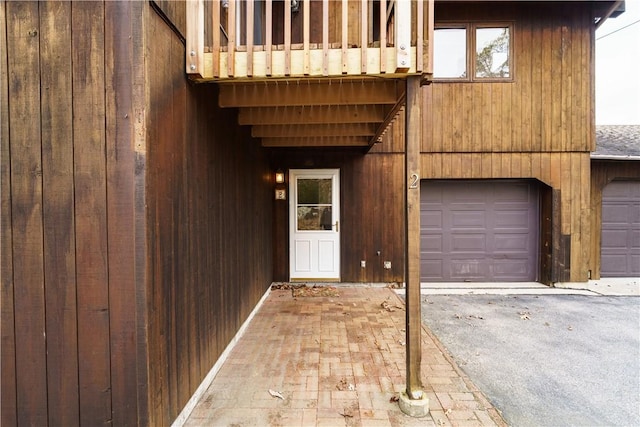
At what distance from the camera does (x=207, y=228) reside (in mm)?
2287

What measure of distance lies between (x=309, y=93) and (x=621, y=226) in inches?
253

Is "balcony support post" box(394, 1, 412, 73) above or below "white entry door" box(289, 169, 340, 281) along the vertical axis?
above

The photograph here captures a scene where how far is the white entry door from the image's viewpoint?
5207 mm

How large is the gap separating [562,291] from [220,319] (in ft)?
17.4

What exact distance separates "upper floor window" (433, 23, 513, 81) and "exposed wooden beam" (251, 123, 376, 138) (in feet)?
7.56

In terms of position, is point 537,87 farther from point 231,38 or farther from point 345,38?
point 231,38

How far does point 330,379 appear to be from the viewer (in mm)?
2332

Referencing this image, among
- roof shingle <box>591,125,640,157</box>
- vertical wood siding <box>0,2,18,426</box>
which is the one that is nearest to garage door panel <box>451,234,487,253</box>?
roof shingle <box>591,125,640,157</box>

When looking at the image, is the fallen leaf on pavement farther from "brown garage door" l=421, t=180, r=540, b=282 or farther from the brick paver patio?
"brown garage door" l=421, t=180, r=540, b=282

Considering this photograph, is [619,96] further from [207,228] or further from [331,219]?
[207,228]

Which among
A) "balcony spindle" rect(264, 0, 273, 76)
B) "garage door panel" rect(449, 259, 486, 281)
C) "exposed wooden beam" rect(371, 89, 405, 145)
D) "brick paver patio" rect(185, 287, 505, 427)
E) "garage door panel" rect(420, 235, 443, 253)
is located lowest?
"brick paver patio" rect(185, 287, 505, 427)

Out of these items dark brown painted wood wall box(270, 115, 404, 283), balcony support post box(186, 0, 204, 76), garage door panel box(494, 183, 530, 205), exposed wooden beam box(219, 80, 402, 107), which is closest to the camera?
balcony support post box(186, 0, 204, 76)

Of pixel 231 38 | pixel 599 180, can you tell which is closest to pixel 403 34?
pixel 231 38

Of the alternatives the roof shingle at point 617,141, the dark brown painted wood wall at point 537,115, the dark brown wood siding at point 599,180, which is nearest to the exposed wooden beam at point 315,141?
the dark brown painted wood wall at point 537,115
